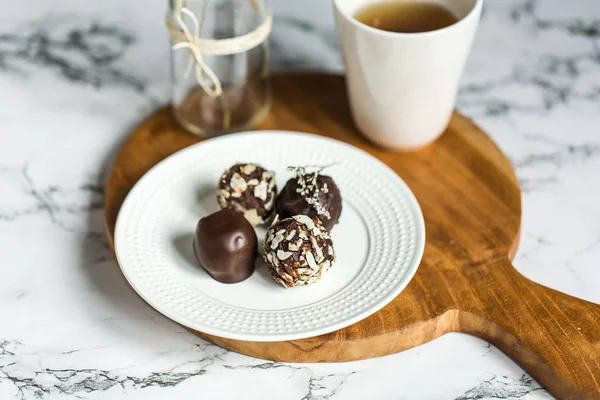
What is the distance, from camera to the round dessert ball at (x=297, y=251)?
3.82 ft

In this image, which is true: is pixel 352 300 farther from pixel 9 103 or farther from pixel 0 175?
pixel 9 103

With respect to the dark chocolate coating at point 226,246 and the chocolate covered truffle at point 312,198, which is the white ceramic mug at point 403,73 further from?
the dark chocolate coating at point 226,246

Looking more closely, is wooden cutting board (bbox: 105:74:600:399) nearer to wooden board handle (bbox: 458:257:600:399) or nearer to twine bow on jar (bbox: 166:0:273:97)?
wooden board handle (bbox: 458:257:600:399)

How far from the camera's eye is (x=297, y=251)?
116cm

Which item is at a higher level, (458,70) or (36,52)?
(458,70)

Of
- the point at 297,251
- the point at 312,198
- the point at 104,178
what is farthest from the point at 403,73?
the point at 104,178

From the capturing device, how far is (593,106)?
1723mm

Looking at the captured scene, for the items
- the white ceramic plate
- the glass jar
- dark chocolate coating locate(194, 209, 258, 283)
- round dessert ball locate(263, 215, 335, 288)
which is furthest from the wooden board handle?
the glass jar

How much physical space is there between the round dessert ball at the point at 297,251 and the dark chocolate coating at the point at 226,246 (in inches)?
1.2

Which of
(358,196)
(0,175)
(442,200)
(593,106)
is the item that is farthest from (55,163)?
(593,106)

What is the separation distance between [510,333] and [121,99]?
98 centimetres

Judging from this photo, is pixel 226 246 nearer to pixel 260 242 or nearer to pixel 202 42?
pixel 260 242

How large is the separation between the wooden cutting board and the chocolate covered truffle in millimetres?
174

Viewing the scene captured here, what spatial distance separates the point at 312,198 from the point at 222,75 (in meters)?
0.46
